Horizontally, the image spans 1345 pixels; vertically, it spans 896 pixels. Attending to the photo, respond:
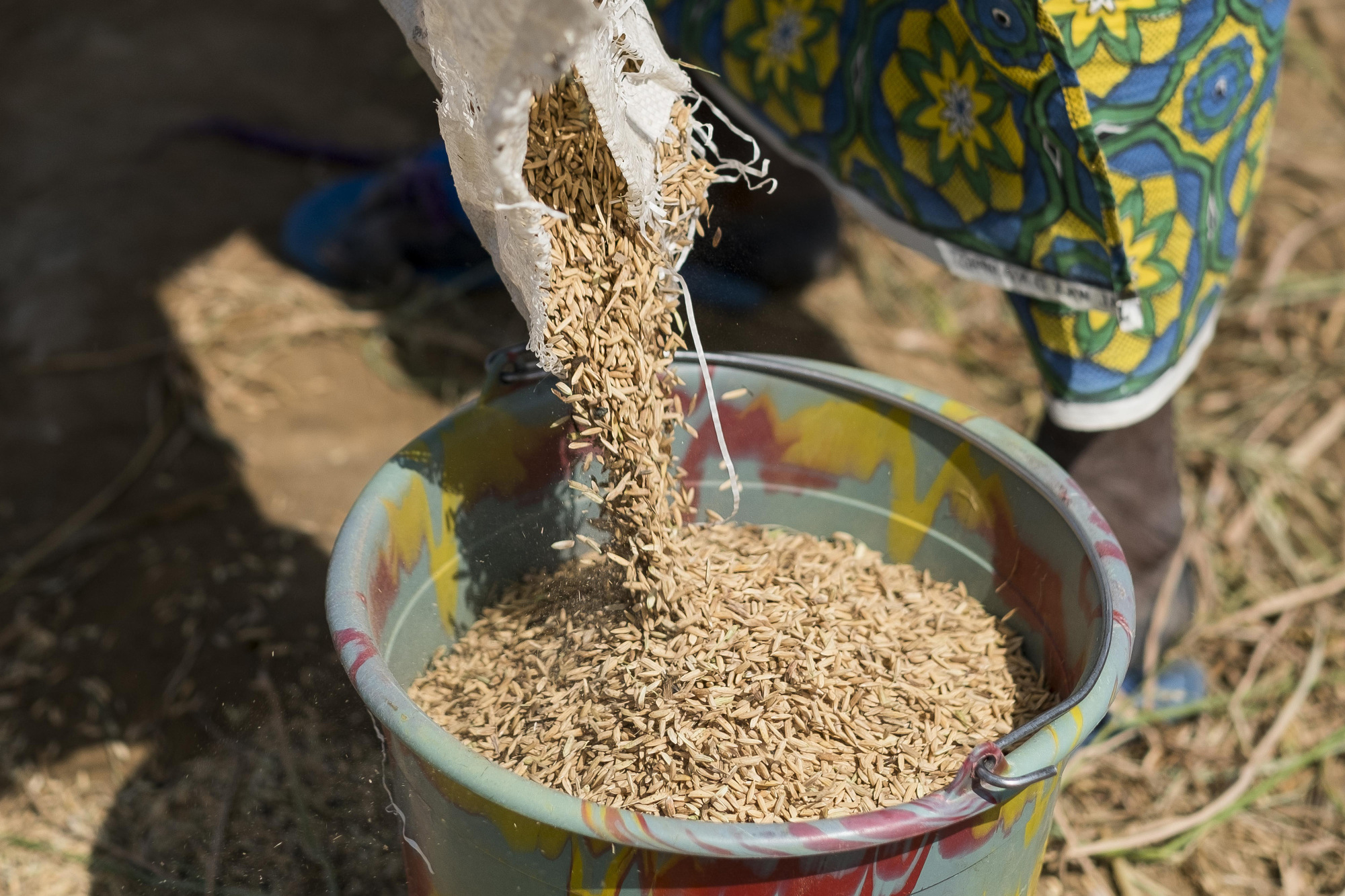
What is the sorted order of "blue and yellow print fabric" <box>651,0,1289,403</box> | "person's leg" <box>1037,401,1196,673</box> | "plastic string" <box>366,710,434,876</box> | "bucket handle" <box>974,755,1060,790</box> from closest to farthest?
"bucket handle" <box>974,755,1060,790</box> → "plastic string" <box>366,710,434,876</box> → "blue and yellow print fabric" <box>651,0,1289,403</box> → "person's leg" <box>1037,401,1196,673</box>

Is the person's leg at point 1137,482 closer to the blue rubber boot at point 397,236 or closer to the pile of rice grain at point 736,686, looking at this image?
the pile of rice grain at point 736,686

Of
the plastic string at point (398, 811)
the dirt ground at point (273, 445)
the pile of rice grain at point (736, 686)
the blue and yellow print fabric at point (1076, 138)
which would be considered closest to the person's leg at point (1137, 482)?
the blue and yellow print fabric at point (1076, 138)

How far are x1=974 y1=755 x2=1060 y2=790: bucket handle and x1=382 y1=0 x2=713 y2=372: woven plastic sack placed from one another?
59 cm

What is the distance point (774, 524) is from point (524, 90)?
845 mm

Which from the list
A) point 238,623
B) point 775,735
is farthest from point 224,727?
point 775,735

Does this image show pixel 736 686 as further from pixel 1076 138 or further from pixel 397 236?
pixel 397 236

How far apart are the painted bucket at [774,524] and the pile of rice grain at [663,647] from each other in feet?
0.30

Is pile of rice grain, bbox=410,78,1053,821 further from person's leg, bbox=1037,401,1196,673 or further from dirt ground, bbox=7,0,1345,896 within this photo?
person's leg, bbox=1037,401,1196,673

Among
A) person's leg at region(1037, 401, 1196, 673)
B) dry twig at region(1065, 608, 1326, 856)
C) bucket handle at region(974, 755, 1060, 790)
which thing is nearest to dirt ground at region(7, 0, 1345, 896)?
dry twig at region(1065, 608, 1326, 856)

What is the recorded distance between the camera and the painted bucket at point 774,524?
1001mm

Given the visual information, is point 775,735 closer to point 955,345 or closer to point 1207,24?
point 1207,24

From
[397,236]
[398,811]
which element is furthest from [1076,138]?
[397,236]

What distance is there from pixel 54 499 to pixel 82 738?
754 mm

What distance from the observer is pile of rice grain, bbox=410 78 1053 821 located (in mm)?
1226
